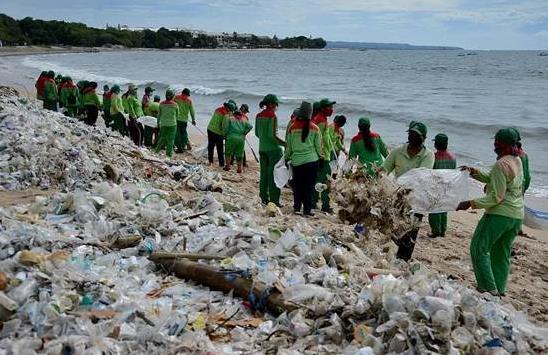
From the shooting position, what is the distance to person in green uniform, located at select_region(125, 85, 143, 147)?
14.4 m

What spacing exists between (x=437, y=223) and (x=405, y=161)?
2.46m

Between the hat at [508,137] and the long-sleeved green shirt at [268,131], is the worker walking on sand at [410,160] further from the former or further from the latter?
the long-sleeved green shirt at [268,131]

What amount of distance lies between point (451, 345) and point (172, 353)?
5.01 feet

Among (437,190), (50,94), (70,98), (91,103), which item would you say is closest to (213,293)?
(437,190)

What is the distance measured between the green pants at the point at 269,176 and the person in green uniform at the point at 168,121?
4.07m

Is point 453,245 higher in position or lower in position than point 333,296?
lower

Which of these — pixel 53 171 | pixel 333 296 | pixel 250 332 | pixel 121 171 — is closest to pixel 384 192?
pixel 333 296

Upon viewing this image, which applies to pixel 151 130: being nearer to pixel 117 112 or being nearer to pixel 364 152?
pixel 117 112

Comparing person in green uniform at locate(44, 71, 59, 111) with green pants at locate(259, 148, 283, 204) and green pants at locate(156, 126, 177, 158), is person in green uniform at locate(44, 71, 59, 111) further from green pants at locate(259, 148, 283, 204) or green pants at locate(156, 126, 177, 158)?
green pants at locate(259, 148, 283, 204)

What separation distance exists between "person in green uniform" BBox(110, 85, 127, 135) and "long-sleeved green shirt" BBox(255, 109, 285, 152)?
6.25 metres

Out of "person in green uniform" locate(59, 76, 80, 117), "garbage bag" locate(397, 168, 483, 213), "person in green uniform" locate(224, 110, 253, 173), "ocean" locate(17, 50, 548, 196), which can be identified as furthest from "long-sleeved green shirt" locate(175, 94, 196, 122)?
"garbage bag" locate(397, 168, 483, 213)

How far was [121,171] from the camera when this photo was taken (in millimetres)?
8180

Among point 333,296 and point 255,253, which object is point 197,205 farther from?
point 333,296

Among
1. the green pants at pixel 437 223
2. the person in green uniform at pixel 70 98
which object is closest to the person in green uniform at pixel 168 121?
Result: the person in green uniform at pixel 70 98
